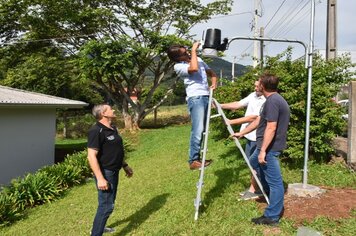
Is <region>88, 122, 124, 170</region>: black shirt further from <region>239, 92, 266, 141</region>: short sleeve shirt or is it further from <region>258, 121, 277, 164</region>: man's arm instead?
<region>239, 92, 266, 141</region>: short sleeve shirt

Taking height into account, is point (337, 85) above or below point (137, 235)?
above

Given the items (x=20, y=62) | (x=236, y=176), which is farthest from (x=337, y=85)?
(x=20, y=62)

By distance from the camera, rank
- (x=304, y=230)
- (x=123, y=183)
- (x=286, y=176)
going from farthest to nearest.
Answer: (x=123, y=183)
(x=286, y=176)
(x=304, y=230)

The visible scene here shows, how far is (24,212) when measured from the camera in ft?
27.1

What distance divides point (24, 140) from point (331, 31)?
1049 centimetres

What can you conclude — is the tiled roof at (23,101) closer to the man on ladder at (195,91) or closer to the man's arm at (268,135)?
the man on ladder at (195,91)

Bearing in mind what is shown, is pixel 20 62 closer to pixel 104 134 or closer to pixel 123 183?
pixel 123 183

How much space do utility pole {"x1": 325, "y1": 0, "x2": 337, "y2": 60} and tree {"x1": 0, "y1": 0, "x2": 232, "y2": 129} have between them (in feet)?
32.0

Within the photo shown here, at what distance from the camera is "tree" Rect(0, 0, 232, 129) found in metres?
20.1

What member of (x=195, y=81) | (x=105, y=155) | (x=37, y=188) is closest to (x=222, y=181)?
(x=195, y=81)

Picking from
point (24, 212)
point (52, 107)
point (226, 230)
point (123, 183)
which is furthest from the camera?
point (52, 107)

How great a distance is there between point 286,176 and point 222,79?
14.1ft

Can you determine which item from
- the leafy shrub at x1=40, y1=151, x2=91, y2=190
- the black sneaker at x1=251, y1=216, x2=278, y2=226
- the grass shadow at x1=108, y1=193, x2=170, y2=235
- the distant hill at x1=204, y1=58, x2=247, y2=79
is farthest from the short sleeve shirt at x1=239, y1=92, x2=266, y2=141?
the leafy shrub at x1=40, y1=151, x2=91, y2=190

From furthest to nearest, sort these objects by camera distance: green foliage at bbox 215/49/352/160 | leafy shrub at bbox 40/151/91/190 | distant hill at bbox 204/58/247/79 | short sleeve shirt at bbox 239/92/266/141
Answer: distant hill at bbox 204/58/247/79
leafy shrub at bbox 40/151/91/190
green foliage at bbox 215/49/352/160
short sleeve shirt at bbox 239/92/266/141
